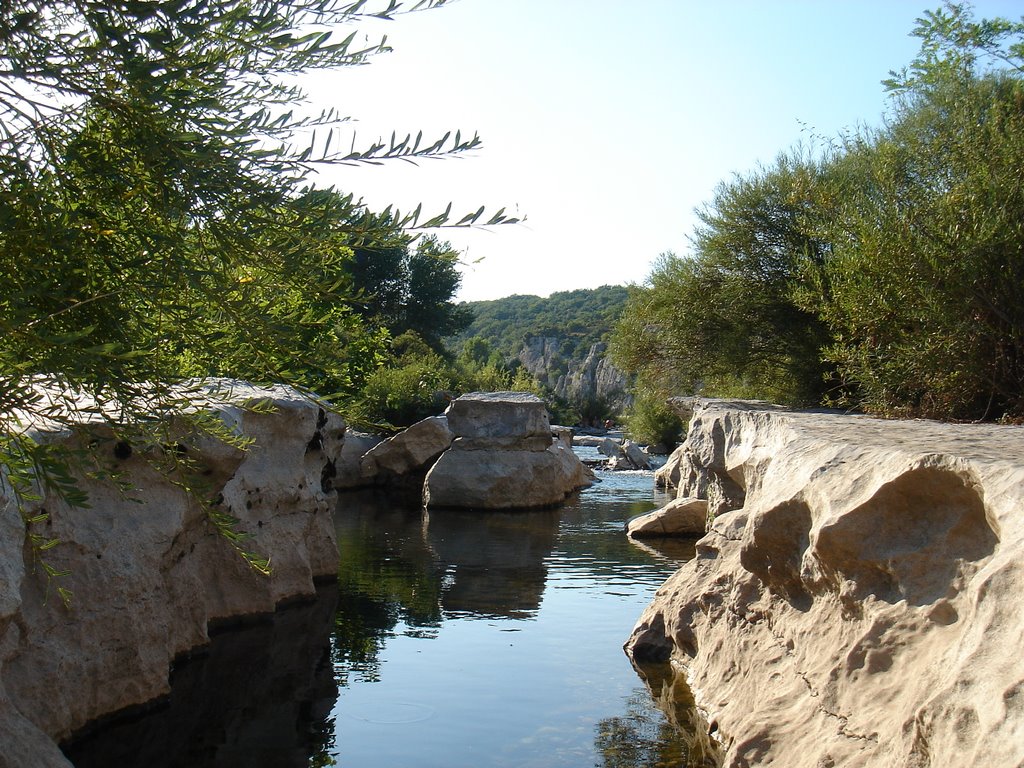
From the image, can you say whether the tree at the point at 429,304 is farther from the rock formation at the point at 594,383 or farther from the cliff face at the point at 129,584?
the cliff face at the point at 129,584

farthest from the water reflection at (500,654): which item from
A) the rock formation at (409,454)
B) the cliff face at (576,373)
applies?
the cliff face at (576,373)

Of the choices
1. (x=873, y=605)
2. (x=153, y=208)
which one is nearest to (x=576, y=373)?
(x=873, y=605)

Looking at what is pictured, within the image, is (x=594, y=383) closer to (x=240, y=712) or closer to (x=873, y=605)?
(x=240, y=712)

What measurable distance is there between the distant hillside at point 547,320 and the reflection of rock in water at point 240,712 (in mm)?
78765

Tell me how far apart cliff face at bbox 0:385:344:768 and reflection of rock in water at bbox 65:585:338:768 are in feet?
0.73

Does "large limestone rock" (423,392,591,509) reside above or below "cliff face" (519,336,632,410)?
below

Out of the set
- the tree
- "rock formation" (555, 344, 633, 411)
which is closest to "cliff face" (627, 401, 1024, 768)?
the tree

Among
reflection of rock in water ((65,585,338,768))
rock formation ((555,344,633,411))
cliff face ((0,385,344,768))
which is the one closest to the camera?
cliff face ((0,385,344,768))

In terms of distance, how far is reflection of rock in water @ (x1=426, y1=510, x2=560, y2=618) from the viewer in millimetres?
11812

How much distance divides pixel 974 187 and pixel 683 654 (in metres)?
4.89

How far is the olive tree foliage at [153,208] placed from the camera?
3295mm

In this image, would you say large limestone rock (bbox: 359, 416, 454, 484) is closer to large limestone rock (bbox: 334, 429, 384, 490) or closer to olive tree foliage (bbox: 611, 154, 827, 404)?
large limestone rock (bbox: 334, 429, 384, 490)

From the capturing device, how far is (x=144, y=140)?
136 inches

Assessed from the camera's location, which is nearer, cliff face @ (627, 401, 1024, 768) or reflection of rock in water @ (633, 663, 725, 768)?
cliff face @ (627, 401, 1024, 768)
